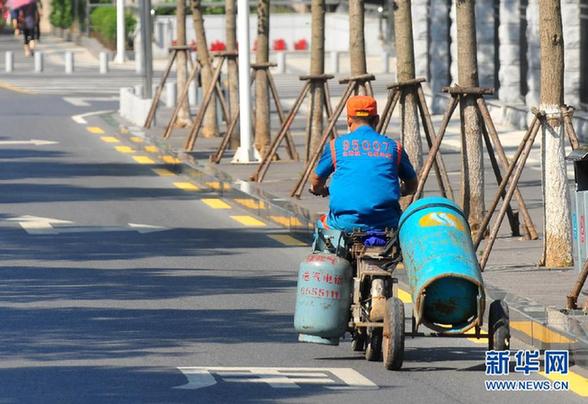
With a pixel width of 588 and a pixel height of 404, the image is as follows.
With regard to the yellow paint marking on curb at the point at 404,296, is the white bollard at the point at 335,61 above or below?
below

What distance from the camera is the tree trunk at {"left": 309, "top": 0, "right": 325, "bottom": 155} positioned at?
24.1 m

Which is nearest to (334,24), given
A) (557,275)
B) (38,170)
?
(38,170)

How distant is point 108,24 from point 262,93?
41170 millimetres

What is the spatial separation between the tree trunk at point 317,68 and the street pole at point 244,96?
1.08 metres

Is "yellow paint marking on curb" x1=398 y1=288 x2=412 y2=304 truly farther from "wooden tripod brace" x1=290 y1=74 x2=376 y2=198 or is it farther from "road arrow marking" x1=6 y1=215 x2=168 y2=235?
"wooden tripod brace" x1=290 y1=74 x2=376 y2=198

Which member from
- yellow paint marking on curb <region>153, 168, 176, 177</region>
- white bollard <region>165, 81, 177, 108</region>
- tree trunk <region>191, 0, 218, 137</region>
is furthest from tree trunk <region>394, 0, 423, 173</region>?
white bollard <region>165, 81, 177, 108</region>

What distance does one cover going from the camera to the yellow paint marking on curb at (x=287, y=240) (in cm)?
1791

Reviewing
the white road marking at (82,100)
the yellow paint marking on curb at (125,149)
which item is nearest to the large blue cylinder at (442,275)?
the yellow paint marking on curb at (125,149)

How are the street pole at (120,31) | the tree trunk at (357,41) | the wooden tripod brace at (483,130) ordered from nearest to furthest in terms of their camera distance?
the wooden tripod brace at (483,130), the tree trunk at (357,41), the street pole at (120,31)

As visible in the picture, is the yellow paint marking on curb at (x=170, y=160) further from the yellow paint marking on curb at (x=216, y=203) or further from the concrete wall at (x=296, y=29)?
the concrete wall at (x=296, y=29)

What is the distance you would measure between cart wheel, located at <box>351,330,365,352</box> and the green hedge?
55828mm

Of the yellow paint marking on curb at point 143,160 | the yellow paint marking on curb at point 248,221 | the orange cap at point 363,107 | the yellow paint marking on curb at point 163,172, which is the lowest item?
the yellow paint marking on curb at point 143,160

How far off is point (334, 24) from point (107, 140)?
37.1 m

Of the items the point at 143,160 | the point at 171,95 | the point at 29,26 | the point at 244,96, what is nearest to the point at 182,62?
the point at 171,95
